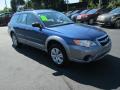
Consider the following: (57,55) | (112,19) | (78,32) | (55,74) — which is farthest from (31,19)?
(112,19)

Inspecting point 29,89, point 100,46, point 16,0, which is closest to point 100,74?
point 100,46

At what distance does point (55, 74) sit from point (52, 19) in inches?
85.1

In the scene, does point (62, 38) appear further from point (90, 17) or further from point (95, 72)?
point (90, 17)

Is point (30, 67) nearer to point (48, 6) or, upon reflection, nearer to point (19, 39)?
point (19, 39)

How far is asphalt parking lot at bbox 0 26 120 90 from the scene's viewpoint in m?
5.21

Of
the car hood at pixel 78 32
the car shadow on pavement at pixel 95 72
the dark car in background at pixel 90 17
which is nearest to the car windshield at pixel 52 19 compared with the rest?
the car hood at pixel 78 32

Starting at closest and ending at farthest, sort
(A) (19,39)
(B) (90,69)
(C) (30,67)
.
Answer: (B) (90,69) → (C) (30,67) → (A) (19,39)

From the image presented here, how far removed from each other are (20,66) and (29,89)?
1.93 m

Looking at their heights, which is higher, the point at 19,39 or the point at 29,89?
the point at 19,39

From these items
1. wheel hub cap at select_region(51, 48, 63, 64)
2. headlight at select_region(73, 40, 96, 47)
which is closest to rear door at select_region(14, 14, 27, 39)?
wheel hub cap at select_region(51, 48, 63, 64)

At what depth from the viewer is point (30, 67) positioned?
6.78 metres

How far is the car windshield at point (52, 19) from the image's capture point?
7.13 metres

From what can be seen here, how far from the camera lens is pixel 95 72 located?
5.93 m

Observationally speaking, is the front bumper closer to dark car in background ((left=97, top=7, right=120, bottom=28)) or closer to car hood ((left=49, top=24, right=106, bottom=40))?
car hood ((left=49, top=24, right=106, bottom=40))
